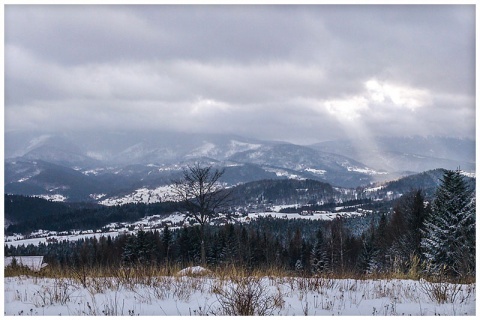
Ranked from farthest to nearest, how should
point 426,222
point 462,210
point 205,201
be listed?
point 426,222, point 462,210, point 205,201

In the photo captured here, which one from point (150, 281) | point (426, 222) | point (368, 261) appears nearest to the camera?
point (150, 281)

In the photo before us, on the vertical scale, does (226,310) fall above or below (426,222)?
above

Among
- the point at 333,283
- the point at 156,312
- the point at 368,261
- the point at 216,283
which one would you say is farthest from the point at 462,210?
the point at 368,261

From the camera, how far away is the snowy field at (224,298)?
5055 mm

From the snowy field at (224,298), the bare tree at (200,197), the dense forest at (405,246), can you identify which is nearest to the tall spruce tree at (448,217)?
the dense forest at (405,246)

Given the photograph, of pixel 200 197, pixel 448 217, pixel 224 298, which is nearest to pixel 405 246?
pixel 448 217

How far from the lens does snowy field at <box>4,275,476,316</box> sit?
16.6ft

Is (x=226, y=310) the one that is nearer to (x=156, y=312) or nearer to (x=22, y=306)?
(x=156, y=312)

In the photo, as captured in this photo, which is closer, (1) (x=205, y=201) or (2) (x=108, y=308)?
(2) (x=108, y=308)

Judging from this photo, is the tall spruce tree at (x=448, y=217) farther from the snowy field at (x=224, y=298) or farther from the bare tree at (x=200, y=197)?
the snowy field at (x=224, y=298)

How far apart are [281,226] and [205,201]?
14023 cm

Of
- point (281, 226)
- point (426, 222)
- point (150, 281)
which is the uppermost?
point (150, 281)

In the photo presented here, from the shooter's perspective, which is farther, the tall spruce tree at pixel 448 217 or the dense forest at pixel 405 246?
the tall spruce tree at pixel 448 217

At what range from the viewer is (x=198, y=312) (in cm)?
500
